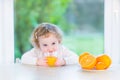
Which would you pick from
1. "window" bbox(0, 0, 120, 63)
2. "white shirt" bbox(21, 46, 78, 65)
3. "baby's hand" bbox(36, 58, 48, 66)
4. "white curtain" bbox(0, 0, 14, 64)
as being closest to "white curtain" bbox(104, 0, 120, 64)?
"window" bbox(0, 0, 120, 63)

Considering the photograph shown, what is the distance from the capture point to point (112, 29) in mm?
2307

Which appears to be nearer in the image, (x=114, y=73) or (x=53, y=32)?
(x=114, y=73)

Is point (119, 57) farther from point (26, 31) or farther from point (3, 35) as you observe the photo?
point (3, 35)

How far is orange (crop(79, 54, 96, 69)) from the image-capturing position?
164 cm

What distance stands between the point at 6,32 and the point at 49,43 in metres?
0.48

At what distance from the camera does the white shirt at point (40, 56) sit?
197cm

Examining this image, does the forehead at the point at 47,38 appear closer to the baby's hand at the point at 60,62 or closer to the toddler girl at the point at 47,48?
the toddler girl at the point at 47,48

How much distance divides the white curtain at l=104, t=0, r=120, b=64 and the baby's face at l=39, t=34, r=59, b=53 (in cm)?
50

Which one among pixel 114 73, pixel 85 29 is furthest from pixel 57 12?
pixel 114 73

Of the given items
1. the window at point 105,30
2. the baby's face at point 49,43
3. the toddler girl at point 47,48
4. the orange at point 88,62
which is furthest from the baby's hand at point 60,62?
the window at point 105,30

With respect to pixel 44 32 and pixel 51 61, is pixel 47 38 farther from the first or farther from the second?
pixel 51 61

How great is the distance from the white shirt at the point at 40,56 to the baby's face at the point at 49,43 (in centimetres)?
5

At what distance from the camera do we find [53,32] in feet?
6.64

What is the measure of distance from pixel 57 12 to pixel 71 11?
12cm
